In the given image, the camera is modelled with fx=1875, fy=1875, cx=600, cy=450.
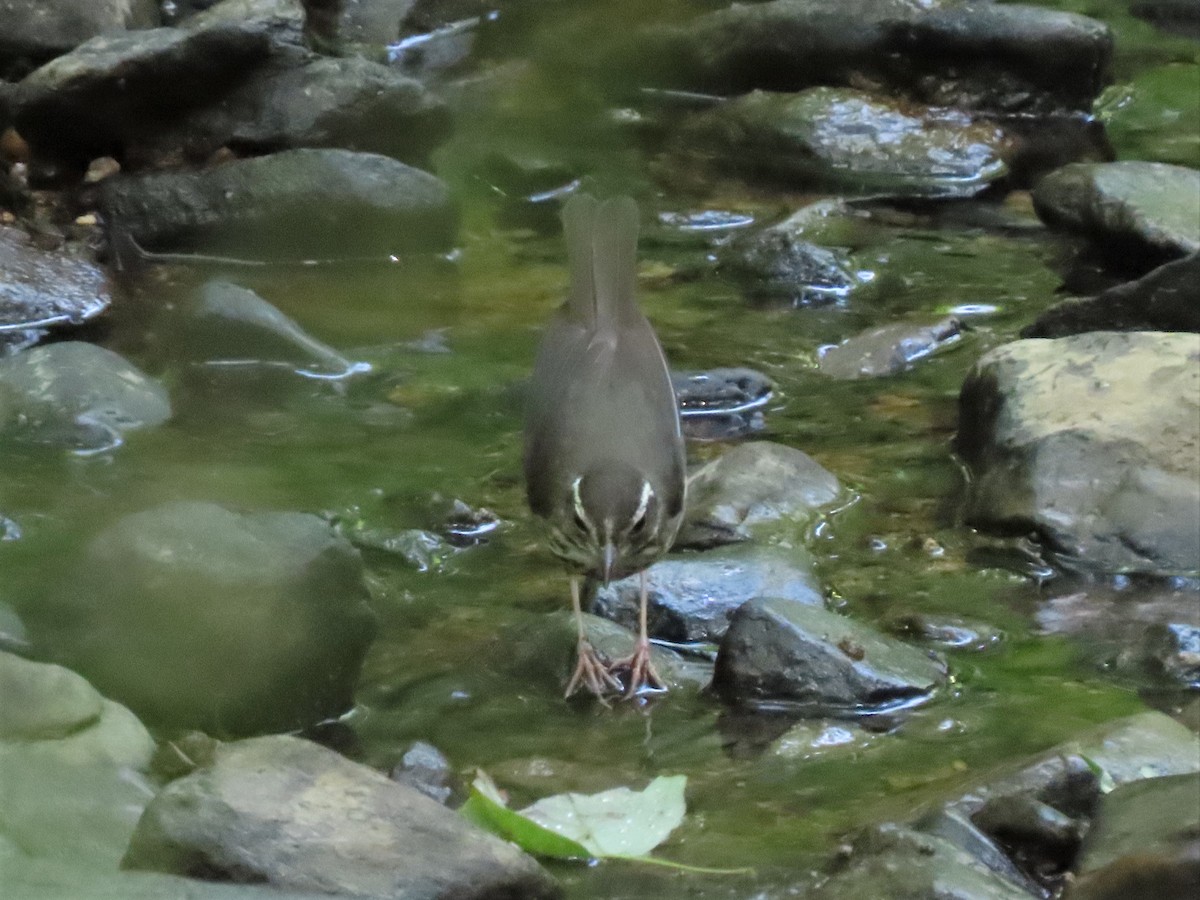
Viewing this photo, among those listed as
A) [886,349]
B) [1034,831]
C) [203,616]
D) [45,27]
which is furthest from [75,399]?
[1034,831]

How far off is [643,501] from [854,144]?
606cm

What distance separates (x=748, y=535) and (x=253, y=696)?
1.98 m

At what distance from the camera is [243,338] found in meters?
7.54

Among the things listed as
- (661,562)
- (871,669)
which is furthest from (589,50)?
(871,669)

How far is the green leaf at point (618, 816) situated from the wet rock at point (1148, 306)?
11.6 feet

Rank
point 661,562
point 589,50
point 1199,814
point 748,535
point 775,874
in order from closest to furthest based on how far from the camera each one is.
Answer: point 1199,814 → point 775,874 → point 661,562 → point 748,535 → point 589,50

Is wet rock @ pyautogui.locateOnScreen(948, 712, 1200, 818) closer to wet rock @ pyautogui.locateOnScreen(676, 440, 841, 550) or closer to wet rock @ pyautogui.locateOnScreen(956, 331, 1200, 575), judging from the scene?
wet rock @ pyautogui.locateOnScreen(956, 331, 1200, 575)

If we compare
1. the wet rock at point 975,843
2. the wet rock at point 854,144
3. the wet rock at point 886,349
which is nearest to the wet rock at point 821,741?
the wet rock at point 975,843

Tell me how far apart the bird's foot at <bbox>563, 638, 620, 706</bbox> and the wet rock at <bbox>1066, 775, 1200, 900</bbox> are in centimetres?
174

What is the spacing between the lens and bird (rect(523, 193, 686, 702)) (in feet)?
16.4

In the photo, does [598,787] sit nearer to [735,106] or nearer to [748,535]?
[748,535]

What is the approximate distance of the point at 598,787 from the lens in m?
4.51

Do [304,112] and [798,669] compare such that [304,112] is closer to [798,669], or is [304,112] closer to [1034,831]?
[798,669]

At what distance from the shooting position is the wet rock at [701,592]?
5523mm
